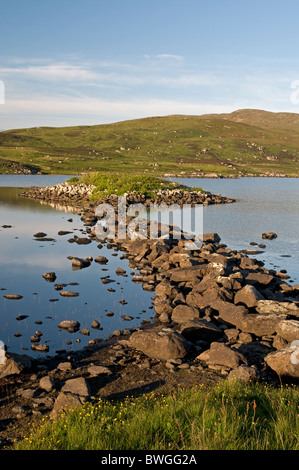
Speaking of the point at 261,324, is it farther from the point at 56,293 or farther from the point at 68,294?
the point at 56,293

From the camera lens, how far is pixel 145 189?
68.1 m

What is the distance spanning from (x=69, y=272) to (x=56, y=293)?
13.2 feet

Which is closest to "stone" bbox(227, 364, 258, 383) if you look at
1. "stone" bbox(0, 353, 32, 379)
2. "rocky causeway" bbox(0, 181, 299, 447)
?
"rocky causeway" bbox(0, 181, 299, 447)

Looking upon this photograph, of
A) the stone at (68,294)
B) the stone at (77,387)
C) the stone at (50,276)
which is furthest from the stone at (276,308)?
the stone at (50,276)

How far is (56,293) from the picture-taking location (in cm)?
2095

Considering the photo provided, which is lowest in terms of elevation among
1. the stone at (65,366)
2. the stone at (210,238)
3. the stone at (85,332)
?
the stone at (85,332)

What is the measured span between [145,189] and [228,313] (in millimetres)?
51857

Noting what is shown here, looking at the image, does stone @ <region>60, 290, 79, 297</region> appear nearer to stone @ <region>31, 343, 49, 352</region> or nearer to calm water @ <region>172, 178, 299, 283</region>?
stone @ <region>31, 343, 49, 352</region>

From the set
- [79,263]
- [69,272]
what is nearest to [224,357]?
[69,272]

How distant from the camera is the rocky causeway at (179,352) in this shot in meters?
11.3

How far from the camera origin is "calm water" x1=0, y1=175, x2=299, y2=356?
16.7 metres

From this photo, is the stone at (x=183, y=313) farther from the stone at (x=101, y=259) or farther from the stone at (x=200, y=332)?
the stone at (x=101, y=259)

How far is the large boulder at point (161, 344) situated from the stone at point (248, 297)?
5133 mm
